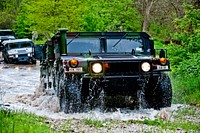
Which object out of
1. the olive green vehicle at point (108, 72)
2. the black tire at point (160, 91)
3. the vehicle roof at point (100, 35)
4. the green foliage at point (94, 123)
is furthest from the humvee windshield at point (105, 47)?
the green foliage at point (94, 123)

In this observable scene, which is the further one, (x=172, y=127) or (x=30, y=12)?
(x=30, y=12)

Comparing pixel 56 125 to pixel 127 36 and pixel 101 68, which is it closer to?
pixel 101 68

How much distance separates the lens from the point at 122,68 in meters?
10.1

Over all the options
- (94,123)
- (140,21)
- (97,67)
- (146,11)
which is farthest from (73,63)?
(140,21)

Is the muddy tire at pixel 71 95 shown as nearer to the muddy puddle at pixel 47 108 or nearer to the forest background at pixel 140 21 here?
the muddy puddle at pixel 47 108

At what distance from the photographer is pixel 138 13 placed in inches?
1756

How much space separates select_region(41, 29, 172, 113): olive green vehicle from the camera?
9867 mm

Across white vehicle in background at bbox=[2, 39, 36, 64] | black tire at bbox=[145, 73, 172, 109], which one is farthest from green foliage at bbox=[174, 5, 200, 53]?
white vehicle in background at bbox=[2, 39, 36, 64]

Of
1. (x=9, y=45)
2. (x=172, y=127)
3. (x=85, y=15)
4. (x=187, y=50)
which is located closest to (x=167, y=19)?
(x=85, y=15)

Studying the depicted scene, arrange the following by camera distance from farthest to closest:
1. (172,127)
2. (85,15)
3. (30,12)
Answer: (30,12) < (85,15) < (172,127)

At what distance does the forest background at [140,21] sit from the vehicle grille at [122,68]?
2225 mm

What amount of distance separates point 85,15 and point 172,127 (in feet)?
77.8

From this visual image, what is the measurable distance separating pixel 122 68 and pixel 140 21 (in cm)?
3424

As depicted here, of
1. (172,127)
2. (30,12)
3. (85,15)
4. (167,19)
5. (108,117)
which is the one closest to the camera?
(172,127)
